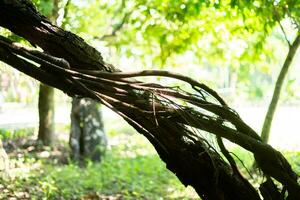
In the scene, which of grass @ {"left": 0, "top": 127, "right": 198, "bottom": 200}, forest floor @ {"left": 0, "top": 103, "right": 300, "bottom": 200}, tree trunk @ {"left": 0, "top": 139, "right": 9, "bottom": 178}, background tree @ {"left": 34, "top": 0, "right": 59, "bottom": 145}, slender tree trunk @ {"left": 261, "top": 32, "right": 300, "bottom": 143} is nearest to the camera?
tree trunk @ {"left": 0, "top": 139, "right": 9, "bottom": 178}

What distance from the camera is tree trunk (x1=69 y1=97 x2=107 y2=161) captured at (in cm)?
1085

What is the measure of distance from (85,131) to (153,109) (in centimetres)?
753

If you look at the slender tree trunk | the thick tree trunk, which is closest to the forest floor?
→ the thick tree trunk

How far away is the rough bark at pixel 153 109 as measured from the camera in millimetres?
3566

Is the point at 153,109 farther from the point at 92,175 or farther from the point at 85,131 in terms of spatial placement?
the point at 85,131

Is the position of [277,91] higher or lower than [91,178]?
higher

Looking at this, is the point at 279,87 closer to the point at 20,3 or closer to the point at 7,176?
the point at 7,176

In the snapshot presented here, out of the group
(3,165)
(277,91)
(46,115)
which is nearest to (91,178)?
(3,165)

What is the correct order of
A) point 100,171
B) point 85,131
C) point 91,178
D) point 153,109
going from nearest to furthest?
point 153,109, point 91,178, point 100,171, point 85,131

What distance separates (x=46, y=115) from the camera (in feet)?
37.9

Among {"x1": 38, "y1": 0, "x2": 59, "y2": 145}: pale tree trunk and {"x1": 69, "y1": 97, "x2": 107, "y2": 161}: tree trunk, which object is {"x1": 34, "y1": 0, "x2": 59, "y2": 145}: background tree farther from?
{"x1": 69, "y1": 97, "x2": 107, "y2": 161}: tree trunk

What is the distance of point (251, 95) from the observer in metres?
26.7

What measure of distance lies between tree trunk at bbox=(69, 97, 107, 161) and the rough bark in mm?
7149

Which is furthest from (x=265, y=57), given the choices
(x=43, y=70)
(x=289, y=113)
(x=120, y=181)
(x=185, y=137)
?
→ (x=289, y=113)
